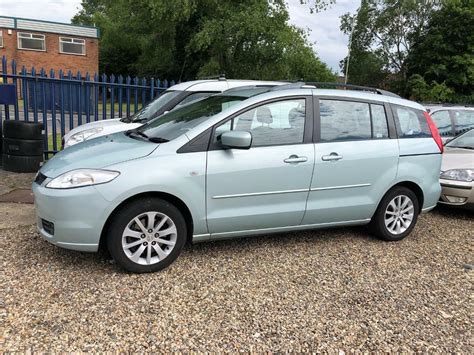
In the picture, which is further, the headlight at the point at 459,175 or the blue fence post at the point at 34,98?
the blue fence post at the point at 34,98

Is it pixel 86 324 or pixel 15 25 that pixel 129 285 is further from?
pixel 15 25

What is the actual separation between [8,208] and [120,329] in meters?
3.46

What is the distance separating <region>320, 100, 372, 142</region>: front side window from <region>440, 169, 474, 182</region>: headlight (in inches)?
89.8

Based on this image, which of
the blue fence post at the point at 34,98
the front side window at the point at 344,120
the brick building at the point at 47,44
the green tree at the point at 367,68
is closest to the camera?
the front side window at the point at 344,120

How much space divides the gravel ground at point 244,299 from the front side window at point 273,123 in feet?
3.82

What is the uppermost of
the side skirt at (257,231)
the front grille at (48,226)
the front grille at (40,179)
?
the front grille at (40,179)

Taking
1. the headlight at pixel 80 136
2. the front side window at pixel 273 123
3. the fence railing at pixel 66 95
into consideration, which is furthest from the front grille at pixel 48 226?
the fence railing at pixel 66 95

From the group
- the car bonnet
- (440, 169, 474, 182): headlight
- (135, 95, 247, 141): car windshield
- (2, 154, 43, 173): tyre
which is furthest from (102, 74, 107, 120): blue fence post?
(440, 169, 474, 182): headlight

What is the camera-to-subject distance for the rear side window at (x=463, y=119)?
8.77 m

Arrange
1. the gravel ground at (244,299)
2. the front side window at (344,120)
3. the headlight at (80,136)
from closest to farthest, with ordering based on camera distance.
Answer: the gravel ground at (244,299), the front side window at (344,120), the headlight at (80,136)

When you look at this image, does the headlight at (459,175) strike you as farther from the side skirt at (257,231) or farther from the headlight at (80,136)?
the headlight at (80,136)

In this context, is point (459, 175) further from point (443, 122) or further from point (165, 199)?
point (165, 199)

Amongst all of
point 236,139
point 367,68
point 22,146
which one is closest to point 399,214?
point 236,139

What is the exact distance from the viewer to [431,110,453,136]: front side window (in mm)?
8641
